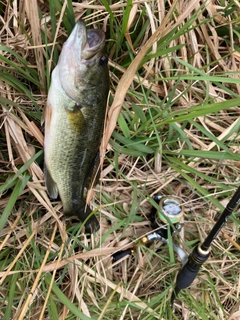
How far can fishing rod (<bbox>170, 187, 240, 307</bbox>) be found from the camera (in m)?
1.47

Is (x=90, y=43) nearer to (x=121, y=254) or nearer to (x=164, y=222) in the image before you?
(x=164, y=222)

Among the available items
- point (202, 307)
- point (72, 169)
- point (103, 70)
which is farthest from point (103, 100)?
point (202, 307)

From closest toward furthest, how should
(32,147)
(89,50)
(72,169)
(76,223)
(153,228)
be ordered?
(89,50)
(72,169)
(32,147)
(76,223)
(153,228)

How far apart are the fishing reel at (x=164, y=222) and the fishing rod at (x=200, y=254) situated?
14 cm

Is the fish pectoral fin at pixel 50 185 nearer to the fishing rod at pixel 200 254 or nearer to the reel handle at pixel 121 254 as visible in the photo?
the reel handle at pixel 121 254

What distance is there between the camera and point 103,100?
57.1 inches

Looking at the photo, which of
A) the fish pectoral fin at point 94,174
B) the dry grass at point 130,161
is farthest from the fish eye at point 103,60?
the fish pectoral fin at point 94,174

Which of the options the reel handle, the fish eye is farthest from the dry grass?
the fish eye

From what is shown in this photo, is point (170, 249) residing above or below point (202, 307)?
above

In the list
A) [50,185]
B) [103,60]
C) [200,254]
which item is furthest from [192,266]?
[103,60]

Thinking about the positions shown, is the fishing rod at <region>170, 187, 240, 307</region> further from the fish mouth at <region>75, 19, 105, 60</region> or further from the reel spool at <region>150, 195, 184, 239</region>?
the fish mouth at <region>75, 19, 105, 60</region>

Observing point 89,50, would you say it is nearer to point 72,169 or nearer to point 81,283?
point 72,169

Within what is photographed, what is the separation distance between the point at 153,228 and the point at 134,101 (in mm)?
758

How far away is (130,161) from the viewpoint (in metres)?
1.87
